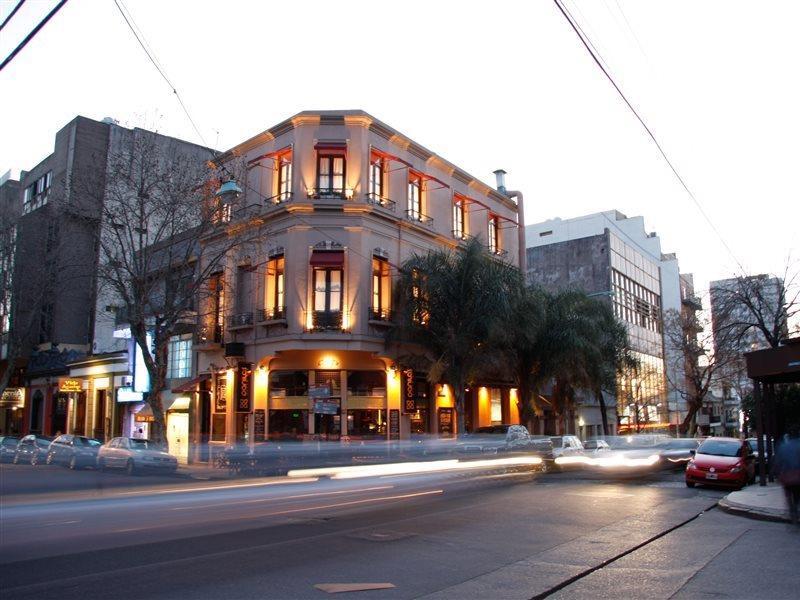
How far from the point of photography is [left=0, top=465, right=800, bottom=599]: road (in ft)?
24.8

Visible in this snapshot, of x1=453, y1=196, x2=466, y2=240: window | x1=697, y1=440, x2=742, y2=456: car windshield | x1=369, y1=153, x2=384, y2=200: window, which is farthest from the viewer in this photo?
x1=453, y1=196, x2=466, y2=240: window

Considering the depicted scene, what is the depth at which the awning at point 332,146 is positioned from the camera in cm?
2847

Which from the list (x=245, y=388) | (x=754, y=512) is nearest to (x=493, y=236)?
(x=245, y=388)

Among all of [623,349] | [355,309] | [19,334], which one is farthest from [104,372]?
[623,349]

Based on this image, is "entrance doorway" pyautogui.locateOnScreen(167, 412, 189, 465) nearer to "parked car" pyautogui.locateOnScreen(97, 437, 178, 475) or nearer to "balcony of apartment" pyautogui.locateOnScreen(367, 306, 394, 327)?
"parked car" pyautogui.locateOnScreen(97, 437, 178, 475)

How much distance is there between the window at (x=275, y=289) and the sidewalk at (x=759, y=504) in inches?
736

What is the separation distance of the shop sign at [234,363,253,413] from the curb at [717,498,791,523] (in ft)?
64.4

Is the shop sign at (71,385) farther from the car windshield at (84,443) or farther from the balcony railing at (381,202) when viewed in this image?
the balcony railing at (381,202)

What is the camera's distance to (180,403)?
3356 cm

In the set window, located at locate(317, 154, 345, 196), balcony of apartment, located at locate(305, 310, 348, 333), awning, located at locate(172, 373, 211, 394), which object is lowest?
awning, located at locate(172, 373, 211, 394)

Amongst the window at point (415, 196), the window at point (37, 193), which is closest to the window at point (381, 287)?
the window at point (415, 196)

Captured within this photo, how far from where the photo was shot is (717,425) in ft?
293

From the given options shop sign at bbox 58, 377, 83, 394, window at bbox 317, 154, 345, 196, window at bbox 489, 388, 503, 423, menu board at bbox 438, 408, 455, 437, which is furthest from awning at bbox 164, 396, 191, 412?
window at bbox 489, 388, 503, 423

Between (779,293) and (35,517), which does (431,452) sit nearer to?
(35,517)
